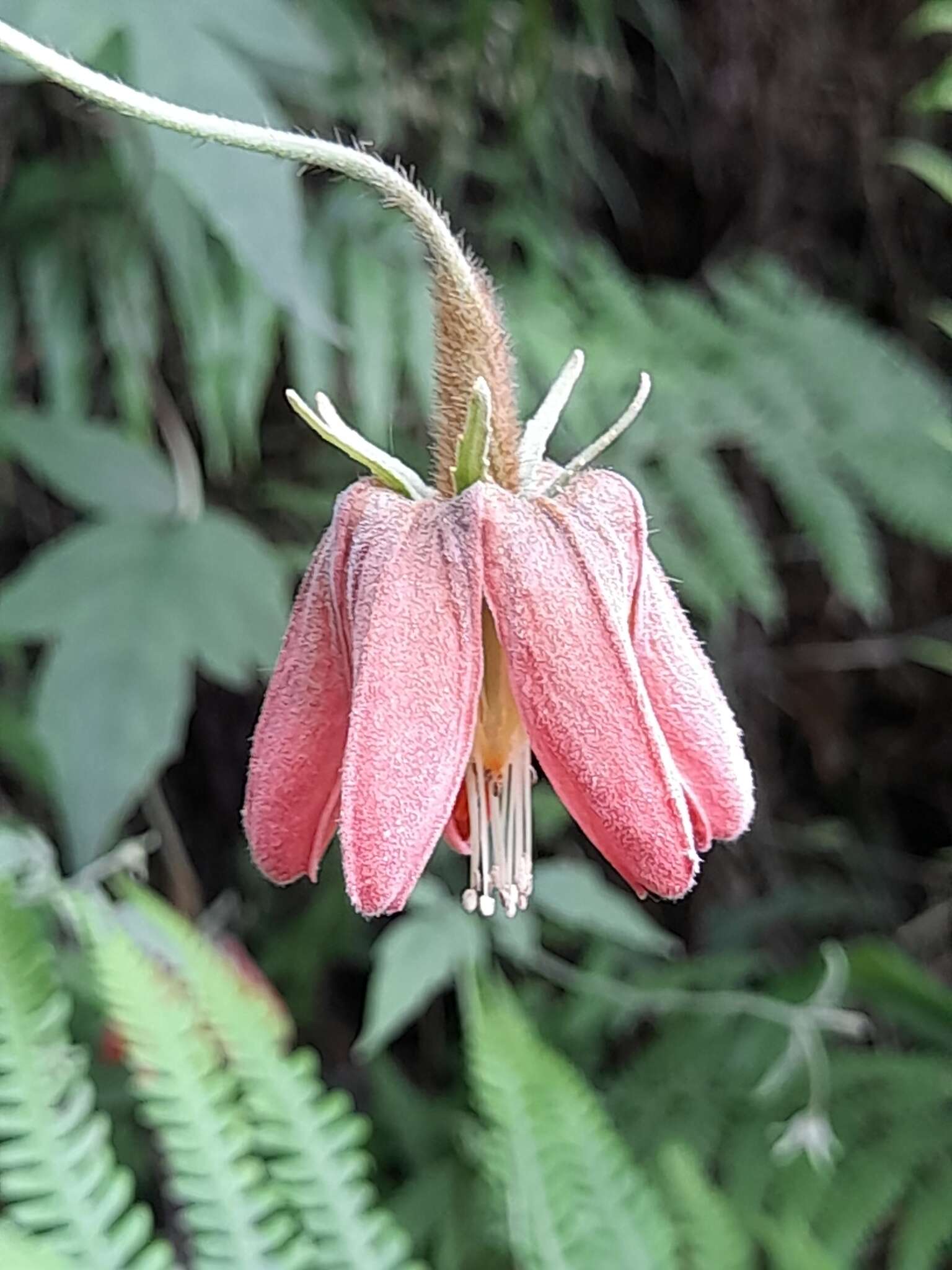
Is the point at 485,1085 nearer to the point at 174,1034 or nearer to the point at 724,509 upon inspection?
the point at 174,1034

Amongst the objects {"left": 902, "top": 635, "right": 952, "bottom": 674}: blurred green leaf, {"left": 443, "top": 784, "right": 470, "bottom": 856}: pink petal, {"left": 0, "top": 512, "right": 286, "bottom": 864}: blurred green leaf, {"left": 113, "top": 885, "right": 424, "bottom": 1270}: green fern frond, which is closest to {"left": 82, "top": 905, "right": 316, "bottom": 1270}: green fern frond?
{"left": 113, "top": 885, "right": 424, "bottom": 1270}: green fern frond

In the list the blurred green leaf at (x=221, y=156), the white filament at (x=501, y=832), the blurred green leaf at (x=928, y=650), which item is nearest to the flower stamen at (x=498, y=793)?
the white filament at (x=501, y=832)

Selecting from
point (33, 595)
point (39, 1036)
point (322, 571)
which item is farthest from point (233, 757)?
point (322, 571)

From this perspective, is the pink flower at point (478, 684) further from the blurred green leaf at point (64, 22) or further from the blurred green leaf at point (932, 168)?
the blurred green leaf at point (932, 168)

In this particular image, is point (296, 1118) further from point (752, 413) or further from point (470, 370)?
point (752, 413)

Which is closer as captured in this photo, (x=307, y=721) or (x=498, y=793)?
(x=307, y=721)

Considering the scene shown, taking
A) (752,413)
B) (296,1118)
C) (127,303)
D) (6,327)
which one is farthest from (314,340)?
(296,1118)
